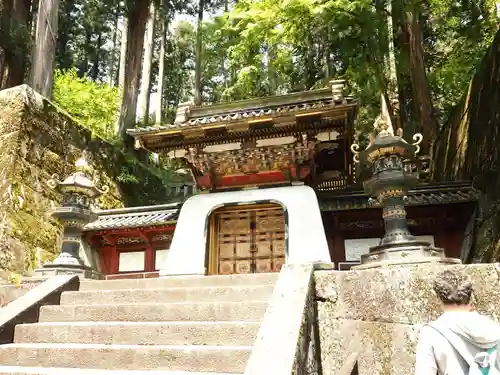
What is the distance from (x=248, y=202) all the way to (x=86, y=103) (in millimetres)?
9126

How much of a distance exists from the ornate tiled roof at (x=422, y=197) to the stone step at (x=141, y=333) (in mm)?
5163

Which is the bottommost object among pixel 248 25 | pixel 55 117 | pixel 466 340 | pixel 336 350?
pixel 336 350

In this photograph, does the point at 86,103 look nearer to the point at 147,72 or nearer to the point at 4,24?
the point at 4,24

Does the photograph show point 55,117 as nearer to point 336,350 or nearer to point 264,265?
point 264,265

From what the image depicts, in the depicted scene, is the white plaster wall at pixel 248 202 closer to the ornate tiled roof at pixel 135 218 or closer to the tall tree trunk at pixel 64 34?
the ornate tiled roof at pixel 135 218

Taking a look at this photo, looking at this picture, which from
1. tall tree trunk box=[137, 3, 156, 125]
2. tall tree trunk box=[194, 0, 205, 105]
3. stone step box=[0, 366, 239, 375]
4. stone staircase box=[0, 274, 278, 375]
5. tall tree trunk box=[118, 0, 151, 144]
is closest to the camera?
stone step box=[0, 366, 239, 375]

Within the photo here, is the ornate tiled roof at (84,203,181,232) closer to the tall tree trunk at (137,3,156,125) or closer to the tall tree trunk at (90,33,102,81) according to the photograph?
the tall tree trunk at (137,3,156,125)

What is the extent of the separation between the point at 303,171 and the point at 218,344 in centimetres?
518

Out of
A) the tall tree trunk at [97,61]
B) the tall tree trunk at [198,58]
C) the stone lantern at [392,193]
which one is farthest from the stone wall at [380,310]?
the tall tree trunk at [97,61]

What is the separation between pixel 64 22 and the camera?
17594 millimetres

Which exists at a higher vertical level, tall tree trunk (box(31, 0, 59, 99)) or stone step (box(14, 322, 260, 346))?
tall tree trunk (box(31, 0, 59, 99))

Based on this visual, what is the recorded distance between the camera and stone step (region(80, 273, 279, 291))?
505 cm

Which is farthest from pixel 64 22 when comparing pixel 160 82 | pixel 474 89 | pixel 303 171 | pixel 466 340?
pixel 466 340

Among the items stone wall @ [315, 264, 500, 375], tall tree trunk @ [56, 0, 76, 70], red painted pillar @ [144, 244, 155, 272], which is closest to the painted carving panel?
red painted pillar @ [144, 244, 155, 272]
